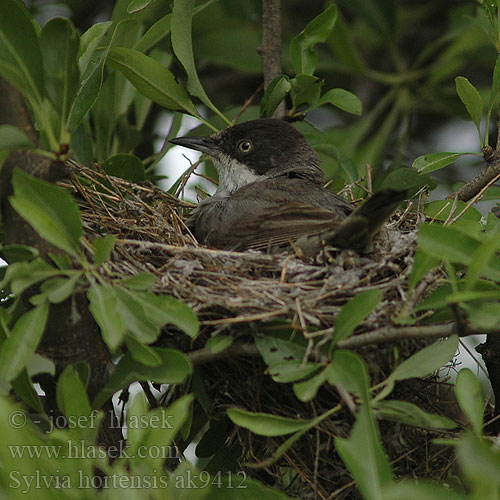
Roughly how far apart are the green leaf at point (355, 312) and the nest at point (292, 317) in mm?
246

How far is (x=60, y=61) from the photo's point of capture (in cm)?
260

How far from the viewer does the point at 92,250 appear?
263cm

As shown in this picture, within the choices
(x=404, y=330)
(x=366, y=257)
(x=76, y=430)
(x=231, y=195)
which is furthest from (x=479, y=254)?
(x=231, y=195)

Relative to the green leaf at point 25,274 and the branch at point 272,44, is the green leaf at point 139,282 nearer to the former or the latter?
the green leaf at point 25,274

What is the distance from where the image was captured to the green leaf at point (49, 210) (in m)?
2.41

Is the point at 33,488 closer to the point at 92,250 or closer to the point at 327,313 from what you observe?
the point at 92,250

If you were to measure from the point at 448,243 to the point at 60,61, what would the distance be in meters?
1.48

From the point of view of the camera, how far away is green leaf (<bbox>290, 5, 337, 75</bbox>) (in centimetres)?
428

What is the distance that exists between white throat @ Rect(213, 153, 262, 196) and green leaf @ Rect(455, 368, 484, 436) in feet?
8.85

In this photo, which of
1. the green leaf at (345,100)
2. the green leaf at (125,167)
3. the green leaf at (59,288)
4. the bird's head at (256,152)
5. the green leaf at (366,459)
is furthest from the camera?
the bird's head at (256,152)

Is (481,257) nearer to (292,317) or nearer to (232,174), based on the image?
(292,317)

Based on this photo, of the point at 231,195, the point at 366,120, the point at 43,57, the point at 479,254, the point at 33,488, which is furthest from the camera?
the point at 366,120

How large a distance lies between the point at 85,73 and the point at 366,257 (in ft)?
5.04

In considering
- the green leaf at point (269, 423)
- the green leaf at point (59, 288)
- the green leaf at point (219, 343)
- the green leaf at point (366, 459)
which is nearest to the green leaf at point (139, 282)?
the green leaf at point (59, 288)
